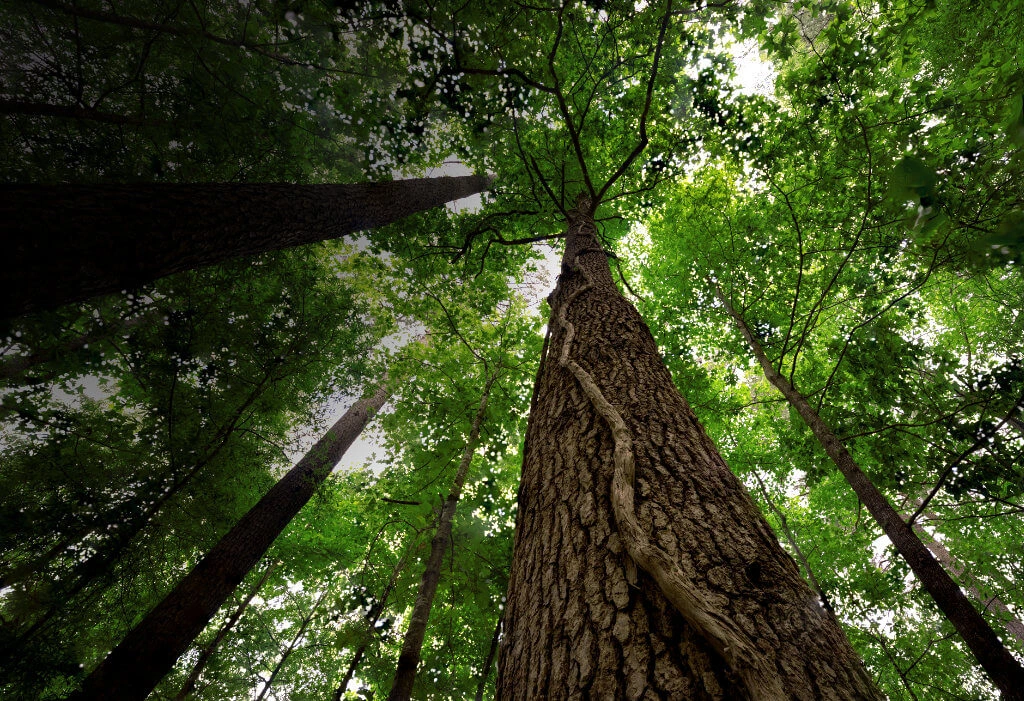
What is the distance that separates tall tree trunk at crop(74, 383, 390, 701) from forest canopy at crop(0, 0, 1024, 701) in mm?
94

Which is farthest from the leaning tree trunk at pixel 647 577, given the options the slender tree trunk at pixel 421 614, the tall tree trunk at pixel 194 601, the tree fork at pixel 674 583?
the tall tree trunk at pixel 194 601

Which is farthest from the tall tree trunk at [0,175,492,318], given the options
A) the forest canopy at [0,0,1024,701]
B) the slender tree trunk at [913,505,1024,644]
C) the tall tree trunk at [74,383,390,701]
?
the slender tree trunk at [913,505,1024,644]

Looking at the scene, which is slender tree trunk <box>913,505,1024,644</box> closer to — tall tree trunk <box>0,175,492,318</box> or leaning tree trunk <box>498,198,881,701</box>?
leaning tree trunk <box>498,198,881,701</box>

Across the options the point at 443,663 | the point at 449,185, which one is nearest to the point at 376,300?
the point at 449,185

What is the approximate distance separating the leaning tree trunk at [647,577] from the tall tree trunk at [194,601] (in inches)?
218

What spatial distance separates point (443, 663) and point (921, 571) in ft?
18.9

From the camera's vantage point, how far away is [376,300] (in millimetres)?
7488

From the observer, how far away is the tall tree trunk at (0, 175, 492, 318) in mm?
2123

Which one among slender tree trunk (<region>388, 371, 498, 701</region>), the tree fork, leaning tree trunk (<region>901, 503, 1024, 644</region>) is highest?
leaning tree trunk (<region>901, 503, 1024, 644</region>)

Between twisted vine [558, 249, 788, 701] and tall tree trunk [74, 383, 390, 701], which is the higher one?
tall tree trunk [74, 383, 390, 701]

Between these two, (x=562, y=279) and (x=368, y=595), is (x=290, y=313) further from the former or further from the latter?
(x=562, y=279)

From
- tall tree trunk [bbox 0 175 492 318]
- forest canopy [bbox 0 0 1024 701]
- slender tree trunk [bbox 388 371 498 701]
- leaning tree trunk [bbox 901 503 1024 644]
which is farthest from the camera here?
leaning tree trunk [bbox 901 503 1024 644]

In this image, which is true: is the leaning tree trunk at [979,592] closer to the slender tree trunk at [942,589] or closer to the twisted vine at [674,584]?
the slender tree trunk at [942,589]

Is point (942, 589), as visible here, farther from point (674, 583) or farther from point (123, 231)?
point (123, 231)
